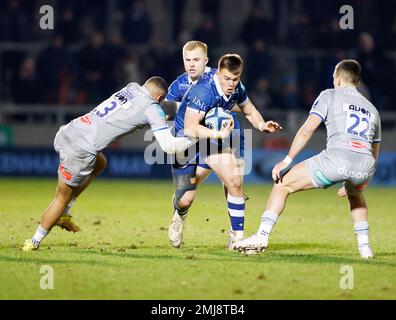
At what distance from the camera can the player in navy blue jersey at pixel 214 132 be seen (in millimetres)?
10227

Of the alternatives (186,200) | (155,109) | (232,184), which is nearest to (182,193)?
(186,200)

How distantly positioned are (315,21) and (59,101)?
6255 mm

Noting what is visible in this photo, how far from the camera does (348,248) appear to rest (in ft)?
35.9

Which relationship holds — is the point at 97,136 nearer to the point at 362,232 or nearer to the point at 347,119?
the point at 347,119

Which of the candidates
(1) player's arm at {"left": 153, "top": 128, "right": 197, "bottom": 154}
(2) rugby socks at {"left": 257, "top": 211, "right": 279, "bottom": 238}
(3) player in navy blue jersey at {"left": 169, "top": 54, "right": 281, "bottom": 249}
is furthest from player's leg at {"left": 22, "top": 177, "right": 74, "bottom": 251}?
(2) rugby socks at {"left": 257, "top": 211, "right": 279, "bottom": 238}

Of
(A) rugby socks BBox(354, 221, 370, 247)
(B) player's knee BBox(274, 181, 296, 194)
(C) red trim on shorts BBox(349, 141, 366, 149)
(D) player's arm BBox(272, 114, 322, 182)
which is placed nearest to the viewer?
(D) player's arm BBox(272, 114, 322, 182)

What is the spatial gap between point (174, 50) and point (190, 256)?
40.1 ft

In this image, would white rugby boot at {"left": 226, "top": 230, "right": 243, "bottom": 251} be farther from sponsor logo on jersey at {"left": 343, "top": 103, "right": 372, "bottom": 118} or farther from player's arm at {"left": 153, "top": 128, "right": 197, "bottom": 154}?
sponsor logo on jersey at {"left": 343, "top": 103, "right": 372, "bottom": 118}

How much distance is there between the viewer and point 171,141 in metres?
10.2

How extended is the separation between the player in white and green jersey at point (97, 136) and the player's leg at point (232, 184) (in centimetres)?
41

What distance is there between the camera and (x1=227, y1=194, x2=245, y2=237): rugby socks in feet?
34.8

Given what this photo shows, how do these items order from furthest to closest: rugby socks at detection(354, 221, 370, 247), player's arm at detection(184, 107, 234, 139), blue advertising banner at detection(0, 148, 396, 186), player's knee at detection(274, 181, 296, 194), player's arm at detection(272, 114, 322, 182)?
blue advertising banner at detection(0, 148, 396, 186) → player's arm at detection(184, 107, 234, 139) → rugby socks at detection(354, 221, 370, 247) → player's knee at detection(274, 181, 296, 194) → player's arm at detection(272, 114, 322, 182)

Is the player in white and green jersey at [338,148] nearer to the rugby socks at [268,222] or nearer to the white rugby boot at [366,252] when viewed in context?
the rugby socks at [268,222]

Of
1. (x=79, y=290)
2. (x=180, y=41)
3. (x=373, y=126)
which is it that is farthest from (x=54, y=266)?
(x=180, y=41)
